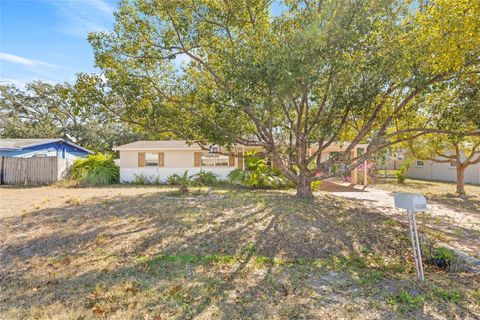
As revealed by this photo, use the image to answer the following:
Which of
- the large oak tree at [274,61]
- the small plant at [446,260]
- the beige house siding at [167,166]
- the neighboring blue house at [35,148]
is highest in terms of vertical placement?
the large oak tree at [274,61]

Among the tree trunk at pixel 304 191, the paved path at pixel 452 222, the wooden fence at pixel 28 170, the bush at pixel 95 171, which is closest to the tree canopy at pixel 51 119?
the bush at pixel 95 171

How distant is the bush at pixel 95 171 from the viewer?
51.5ft

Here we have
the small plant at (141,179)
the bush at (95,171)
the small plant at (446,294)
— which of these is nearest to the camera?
the small plant at (446,294)

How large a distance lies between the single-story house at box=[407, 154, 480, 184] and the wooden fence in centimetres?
2464

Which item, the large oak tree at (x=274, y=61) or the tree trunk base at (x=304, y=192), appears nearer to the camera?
the large oak tree at (x=274, y=61)

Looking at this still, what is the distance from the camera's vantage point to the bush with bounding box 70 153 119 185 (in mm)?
15693

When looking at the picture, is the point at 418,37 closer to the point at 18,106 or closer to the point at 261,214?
the point at 261,214

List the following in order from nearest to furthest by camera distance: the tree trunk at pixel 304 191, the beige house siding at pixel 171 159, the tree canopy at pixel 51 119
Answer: the tree trunk at pixel 304 191, the beige house siding at pixel 171 159, the tree canopy at pixel 51 119

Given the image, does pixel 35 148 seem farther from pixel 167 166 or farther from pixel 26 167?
pixel 167 166

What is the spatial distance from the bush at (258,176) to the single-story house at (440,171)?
12.6 m

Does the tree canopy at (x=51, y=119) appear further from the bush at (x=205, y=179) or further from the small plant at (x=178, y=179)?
the bush at (x=205, y=179)

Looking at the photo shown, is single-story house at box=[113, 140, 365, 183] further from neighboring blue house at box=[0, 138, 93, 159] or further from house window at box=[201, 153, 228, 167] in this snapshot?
neighboring blue house at box=[0, 138, 93, 159]

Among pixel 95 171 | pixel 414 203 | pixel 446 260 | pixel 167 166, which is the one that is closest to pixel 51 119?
pixel 95 171

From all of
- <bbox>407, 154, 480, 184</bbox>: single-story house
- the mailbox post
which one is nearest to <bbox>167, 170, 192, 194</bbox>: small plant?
the mailbox post
